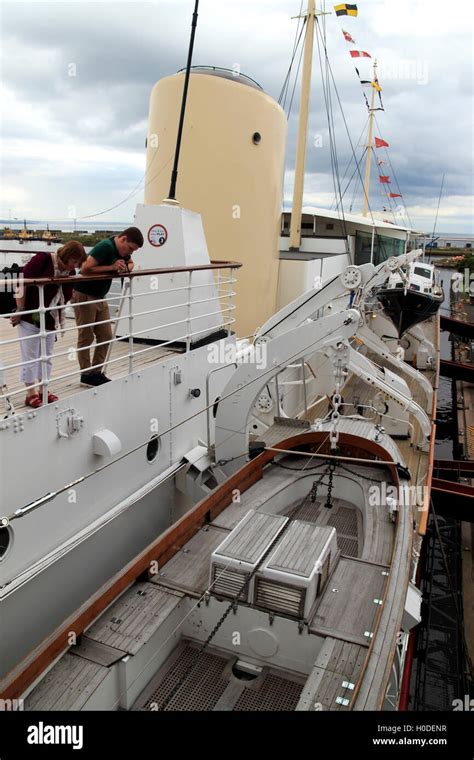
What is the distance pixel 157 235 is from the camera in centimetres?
867

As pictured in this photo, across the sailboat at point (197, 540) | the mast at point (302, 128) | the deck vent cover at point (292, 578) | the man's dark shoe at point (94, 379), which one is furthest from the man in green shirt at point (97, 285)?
the mast at point (302, 128)

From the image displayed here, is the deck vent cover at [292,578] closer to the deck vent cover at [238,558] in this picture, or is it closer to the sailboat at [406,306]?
the deck vent cover at [238,558]

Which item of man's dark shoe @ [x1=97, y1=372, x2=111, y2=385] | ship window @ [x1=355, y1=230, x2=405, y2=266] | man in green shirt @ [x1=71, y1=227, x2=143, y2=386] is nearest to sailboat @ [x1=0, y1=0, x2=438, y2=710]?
man's dark shoe @ [x1=97, y1=372, x2=111, y2=385]

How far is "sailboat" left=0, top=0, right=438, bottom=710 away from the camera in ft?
14.0

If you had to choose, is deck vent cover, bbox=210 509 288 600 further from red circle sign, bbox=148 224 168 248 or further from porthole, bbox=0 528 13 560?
red circle sign, bbox=148 224 168 248

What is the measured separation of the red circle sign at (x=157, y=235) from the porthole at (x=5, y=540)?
17.6 ft

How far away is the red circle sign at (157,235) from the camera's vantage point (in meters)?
8.63

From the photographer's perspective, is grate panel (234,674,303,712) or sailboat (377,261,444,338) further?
sailboat (377,261,444,338)

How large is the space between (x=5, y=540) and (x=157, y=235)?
5.48 meters

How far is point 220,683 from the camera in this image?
450cm

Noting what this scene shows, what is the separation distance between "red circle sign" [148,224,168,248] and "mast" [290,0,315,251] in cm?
822

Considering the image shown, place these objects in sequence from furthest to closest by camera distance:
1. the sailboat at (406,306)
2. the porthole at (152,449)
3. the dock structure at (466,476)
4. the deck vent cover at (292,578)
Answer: the sailboat at (406,306), the dock structure at (466,476), the porthole at (152,449), the deck vent cover at (292,578)

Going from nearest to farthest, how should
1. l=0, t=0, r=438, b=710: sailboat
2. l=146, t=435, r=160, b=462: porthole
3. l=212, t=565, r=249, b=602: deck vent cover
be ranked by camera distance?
l=0, t=0, r=438, b=710: sailboat < l=212, t=565, r=249, b=602: deck vent cover < l=146, t=435, r=160, b=462: porthole
